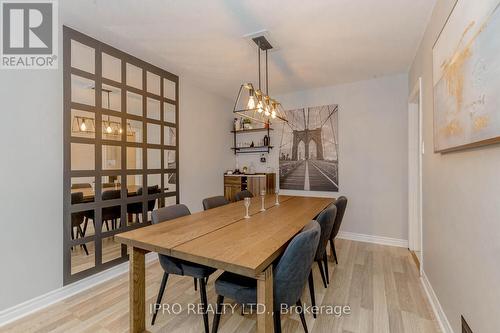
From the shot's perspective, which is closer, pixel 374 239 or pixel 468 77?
pixel 468 77

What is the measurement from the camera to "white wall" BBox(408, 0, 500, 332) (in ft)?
3.51

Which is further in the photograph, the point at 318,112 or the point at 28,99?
the point at 318,112

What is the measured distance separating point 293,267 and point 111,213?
2.25m

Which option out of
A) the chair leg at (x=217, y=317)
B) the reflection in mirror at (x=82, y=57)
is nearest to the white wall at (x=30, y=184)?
the reflection in mirror at (x=82, y=57)

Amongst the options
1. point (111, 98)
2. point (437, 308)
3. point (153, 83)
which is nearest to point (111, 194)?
point (111, 98)

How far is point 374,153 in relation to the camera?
3.64 m

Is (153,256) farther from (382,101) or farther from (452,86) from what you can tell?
(382,101)

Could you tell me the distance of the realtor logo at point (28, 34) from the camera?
6.30 feet

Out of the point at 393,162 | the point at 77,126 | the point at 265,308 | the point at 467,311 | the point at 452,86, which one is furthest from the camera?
the point at 393,162

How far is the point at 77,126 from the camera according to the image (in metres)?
2.33

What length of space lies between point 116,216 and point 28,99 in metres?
1.39

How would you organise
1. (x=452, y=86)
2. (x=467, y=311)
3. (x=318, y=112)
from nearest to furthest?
(x=467, y=311) < (x=452, y=86) < (x=318, y=112)

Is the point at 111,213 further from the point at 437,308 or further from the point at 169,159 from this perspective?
the point at 437,308

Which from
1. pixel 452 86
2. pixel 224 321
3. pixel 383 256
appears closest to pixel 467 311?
pixel 452 86
